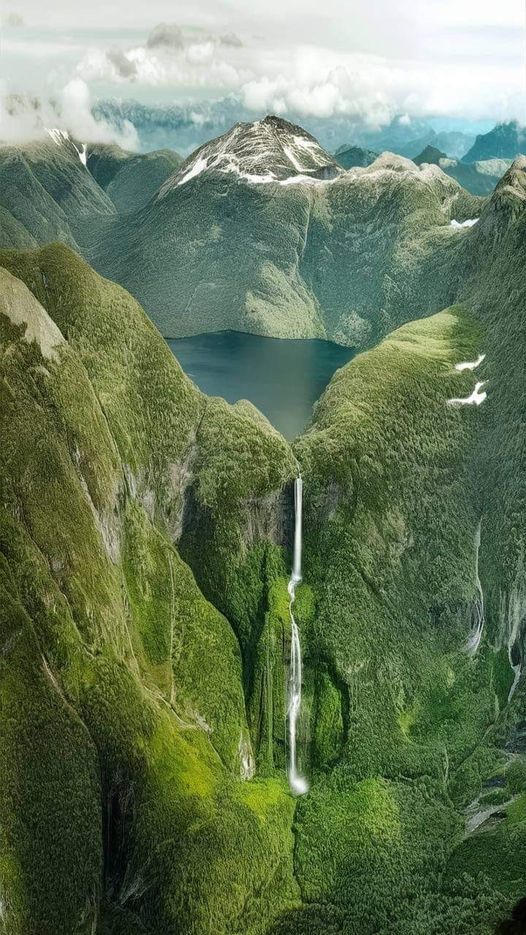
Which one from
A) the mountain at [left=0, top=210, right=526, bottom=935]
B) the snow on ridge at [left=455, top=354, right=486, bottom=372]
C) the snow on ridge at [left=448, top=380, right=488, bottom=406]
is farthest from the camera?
the snow on ridge at [left=455, top=354, right=486, bottom=372]

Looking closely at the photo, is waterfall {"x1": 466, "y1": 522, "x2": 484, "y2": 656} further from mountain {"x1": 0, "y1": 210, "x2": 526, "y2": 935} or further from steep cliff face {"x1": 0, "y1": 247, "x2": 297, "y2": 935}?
steep cliff face {"x1": 0, "y1": 247, "x2": 297, "y2": 935}

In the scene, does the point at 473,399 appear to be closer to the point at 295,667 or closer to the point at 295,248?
the point at 295,667


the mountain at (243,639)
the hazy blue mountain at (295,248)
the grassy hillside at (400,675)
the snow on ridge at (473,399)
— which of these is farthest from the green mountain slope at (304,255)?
the mountain at (243,639)

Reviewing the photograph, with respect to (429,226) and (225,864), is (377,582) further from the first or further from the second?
(429,226)

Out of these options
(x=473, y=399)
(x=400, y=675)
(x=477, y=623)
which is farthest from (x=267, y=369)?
(x=400, y=675)

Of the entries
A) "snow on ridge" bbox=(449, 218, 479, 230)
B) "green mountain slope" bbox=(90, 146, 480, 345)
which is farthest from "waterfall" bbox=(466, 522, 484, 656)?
"snow on ridge" bbox=(449, 218, 479, 230)

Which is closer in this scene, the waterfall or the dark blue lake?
the waterfall
